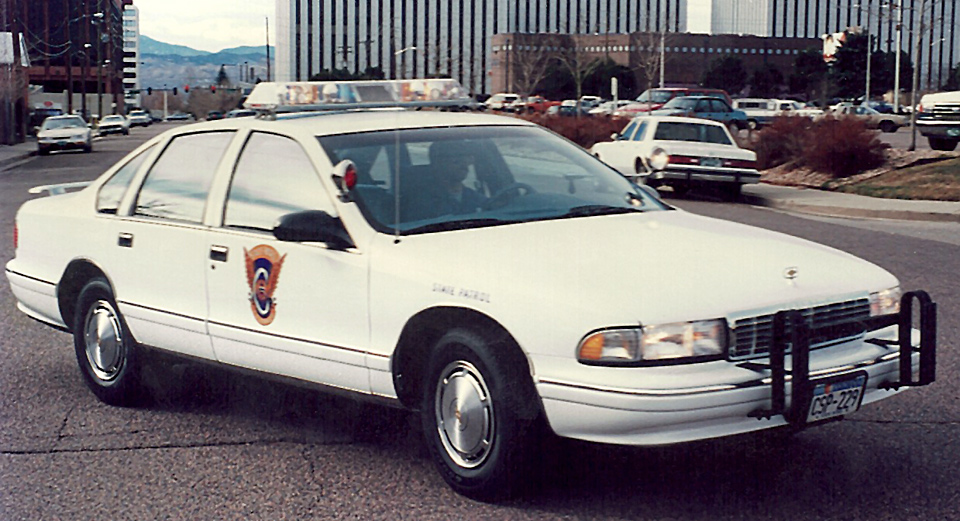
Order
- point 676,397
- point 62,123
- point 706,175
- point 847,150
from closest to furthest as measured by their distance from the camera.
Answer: point 676,397 < point 706,175 < point 847,150 < point 62,123

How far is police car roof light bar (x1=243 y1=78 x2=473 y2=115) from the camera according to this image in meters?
6.54

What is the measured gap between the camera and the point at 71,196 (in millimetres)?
7445

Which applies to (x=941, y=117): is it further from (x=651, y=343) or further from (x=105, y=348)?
(x=651, y=343)

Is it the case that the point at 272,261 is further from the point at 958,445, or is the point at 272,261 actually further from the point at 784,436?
the point at 958,445

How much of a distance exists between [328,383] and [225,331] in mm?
700

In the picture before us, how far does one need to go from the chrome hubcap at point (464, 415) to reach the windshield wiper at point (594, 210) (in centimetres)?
106

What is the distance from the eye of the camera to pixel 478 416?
490 cm

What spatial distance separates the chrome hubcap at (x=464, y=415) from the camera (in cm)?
488

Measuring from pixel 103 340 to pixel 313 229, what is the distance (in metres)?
2.03

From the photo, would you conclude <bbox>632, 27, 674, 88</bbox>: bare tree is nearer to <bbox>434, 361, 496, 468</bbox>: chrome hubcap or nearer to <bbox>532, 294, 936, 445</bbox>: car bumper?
<bbox>434, 361, 496, 468</bbox>: chrome hubcap

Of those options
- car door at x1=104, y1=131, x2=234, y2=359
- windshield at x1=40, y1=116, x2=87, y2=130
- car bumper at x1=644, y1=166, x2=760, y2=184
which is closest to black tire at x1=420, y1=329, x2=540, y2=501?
car door at x1=104, y1=131, x2=234, y2=359

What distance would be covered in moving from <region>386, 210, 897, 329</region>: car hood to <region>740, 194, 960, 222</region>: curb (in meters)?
14.8

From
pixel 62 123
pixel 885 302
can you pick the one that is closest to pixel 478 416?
pixel 885 302

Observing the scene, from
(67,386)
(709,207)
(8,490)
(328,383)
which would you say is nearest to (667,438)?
(328,383)
